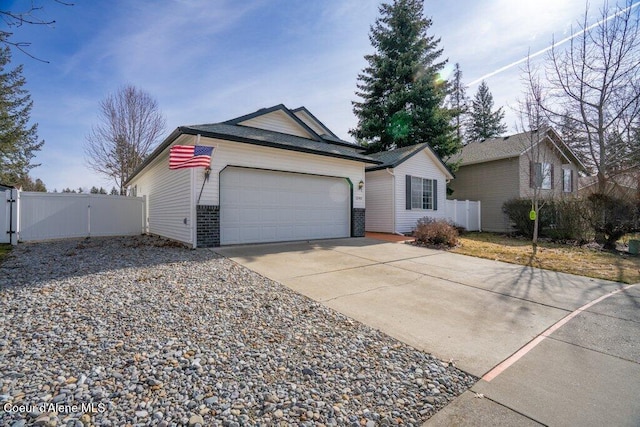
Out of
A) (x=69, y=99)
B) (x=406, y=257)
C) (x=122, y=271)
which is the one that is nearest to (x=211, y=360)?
(x=122, y=271)

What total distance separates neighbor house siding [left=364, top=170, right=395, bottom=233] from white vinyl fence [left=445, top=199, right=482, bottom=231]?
412 centimetres

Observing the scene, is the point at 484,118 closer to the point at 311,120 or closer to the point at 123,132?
the point at 311,120

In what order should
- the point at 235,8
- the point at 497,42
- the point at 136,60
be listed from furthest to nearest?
the point at 497,42 < the point at 136,60 < the point at 235,8

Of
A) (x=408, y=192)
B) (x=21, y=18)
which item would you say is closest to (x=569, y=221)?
(x=408, y=192)

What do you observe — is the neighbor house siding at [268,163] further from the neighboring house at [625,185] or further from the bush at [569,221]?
the neighboring house at [625,185]

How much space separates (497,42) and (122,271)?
502 inches

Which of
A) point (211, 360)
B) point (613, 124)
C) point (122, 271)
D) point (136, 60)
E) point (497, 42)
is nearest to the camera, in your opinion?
point (211, 360)

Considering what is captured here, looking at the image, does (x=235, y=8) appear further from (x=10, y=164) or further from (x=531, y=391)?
(x=10, y=164)

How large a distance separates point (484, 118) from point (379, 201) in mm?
27855

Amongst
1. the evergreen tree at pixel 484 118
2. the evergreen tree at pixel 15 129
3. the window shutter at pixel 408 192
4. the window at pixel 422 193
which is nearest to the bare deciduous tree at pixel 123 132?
the evergreen tree at pixel 15 129

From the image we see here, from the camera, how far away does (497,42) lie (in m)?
10.0

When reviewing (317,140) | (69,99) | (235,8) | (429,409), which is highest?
(235,8)

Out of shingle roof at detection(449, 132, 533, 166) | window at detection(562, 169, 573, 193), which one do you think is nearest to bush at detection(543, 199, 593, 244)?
shingle roof at detection(449, 132, 533, 166)

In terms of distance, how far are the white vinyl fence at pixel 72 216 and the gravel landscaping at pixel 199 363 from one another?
899 cm
